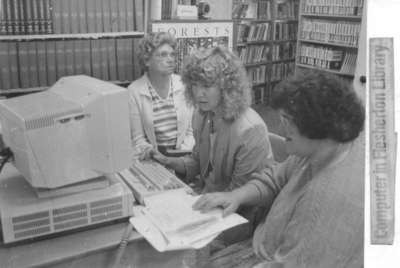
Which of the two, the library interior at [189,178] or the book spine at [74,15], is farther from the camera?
the book spine at [74,15]

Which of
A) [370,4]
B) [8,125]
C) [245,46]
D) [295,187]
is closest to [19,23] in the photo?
[8,125]

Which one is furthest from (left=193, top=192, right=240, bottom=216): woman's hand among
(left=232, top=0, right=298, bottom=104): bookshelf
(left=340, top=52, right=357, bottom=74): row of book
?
(left=232, top=0, right=298, bottom=104): bookshelf

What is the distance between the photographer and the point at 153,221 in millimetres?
1172

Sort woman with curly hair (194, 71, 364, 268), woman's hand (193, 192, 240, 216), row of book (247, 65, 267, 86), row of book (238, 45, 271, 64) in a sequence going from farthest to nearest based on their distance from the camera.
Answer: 1. row of book (247, 65, 267, 86)
2. row of book (238, 45, 271, 64)
3. woman's hand (193, 192, 240, 216)
4. woman with curly hair (194, 71, 364, 268)

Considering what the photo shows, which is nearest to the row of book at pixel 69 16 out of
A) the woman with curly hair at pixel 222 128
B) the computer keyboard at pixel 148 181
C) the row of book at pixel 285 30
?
the woman with curly hair at pixel 222 128

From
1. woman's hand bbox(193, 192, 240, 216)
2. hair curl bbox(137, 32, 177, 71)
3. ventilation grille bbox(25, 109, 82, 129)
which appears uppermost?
hair curl bbox(137, 32, 177, 71)

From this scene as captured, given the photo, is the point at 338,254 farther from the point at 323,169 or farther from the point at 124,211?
the point at 124,211

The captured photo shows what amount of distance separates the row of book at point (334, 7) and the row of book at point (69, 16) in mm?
2648

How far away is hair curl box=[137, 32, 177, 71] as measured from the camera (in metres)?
2.39

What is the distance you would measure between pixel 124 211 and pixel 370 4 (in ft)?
2.94

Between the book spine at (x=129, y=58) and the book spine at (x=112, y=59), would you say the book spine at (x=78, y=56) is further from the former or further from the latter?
the book spine at (x=129, y=58)

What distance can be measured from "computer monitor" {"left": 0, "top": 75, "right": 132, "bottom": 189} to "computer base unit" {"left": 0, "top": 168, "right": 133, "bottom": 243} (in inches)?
2.1

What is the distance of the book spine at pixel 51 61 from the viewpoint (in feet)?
7.92

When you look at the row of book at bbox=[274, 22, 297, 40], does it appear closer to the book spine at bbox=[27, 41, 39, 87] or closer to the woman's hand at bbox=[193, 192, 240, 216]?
the book spine at bbox=[27, 41, 39, 87]
